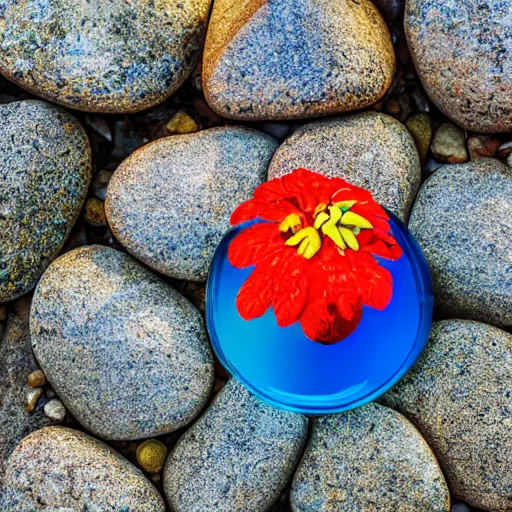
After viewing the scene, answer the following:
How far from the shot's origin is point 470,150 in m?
1.62

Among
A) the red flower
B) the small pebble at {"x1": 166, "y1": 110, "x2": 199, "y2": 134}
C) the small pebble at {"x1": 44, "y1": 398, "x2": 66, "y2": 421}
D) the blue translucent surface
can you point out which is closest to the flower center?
the red flower

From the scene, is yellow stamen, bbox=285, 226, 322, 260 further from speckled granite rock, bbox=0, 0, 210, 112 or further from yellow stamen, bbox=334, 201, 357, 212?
speckled granite rock, bbox=0, 0, 210, 112

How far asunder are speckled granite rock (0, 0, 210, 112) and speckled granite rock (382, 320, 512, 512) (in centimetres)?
87

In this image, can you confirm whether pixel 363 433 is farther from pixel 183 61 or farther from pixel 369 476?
pixel 183 61

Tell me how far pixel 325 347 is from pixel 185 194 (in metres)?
0.50

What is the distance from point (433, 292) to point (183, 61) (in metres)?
0.77

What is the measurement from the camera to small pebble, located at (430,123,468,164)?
1625mm

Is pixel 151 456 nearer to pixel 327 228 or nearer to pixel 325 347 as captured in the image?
pixel 325 347

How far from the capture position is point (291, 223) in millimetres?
931

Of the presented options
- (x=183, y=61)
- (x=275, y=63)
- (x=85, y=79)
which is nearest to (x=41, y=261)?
(x=85, y=79)

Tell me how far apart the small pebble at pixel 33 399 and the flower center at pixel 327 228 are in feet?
3.17

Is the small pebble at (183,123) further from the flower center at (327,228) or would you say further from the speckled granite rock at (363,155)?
the flower center at (327,228)

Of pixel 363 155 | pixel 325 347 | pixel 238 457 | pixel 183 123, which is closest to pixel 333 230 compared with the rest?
pixel 325 347

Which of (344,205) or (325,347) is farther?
(325,347)
